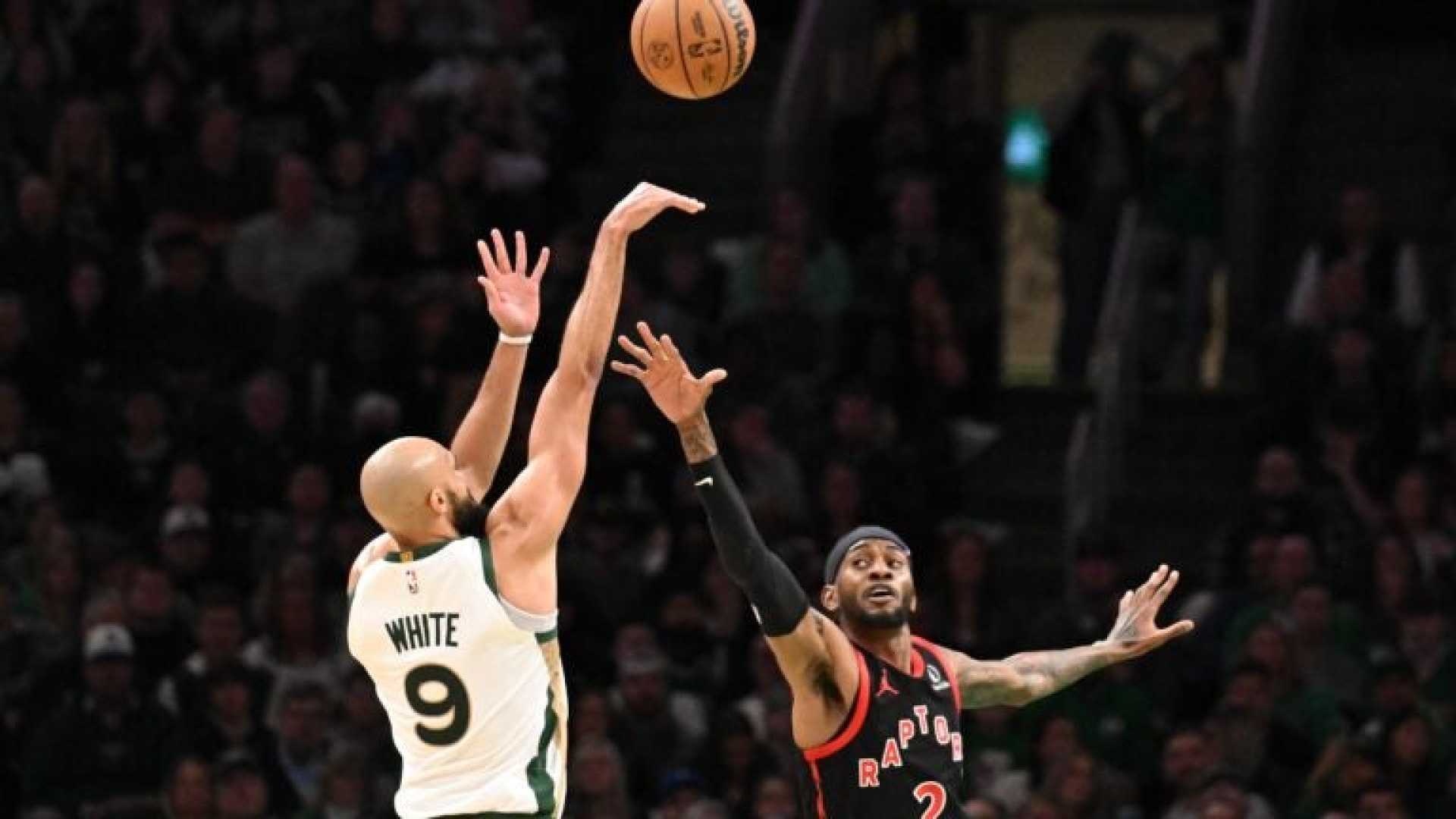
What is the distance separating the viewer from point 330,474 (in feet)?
52.8

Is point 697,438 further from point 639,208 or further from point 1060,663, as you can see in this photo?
point 1060,663

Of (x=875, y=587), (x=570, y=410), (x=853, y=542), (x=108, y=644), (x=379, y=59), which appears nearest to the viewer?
(x=570, y=410)

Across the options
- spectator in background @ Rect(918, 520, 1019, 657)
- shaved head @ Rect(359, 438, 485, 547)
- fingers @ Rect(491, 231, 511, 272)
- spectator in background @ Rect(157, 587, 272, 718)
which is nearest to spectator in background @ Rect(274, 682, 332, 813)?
spectator in background @ Rect(157, 587, 272, 718)

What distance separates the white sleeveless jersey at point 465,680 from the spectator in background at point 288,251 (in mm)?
8413

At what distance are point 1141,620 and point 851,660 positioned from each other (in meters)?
1.19

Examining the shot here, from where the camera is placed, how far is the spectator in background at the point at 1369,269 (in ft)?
55.1

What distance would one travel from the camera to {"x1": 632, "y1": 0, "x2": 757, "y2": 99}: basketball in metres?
10.9

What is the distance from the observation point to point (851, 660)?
30.7ft

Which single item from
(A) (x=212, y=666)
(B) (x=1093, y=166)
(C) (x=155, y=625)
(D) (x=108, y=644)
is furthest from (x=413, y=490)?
(B) (x=1093, y=166)

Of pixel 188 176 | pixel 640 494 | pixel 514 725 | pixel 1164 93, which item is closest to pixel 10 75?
pixel 188 176

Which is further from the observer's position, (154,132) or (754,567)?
(154,132)

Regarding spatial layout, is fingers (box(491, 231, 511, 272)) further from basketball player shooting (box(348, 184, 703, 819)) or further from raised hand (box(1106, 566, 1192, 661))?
raised hand (box(1106, 566, 1192, 661))

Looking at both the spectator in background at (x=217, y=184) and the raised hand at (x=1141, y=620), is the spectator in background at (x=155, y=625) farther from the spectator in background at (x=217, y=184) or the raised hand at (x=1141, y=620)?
the raised hand at (x=1141, y=620)

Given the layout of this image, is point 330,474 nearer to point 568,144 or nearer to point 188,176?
point 188,176
